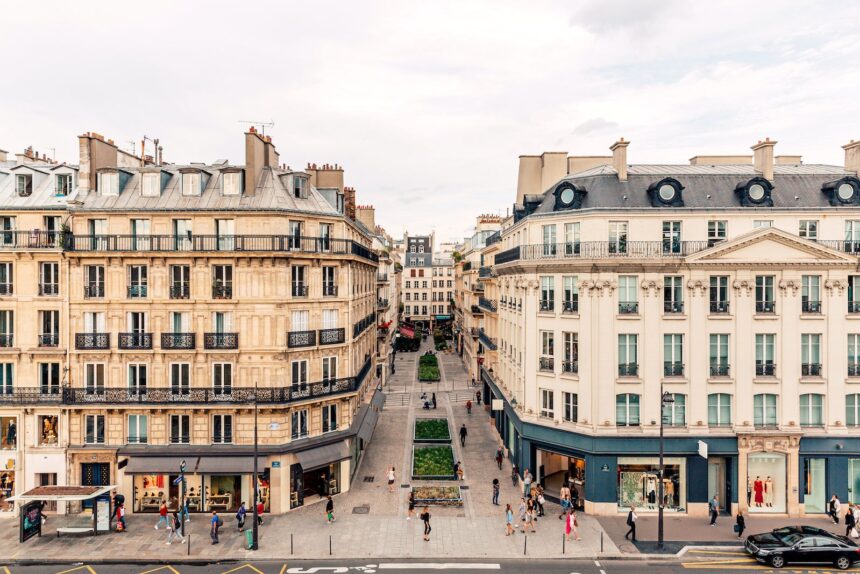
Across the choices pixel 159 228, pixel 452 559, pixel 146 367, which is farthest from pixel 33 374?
pixel 452 559

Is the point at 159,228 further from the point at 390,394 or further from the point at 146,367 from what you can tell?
the point at 390,394

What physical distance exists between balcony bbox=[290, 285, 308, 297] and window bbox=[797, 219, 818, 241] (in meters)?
27.2

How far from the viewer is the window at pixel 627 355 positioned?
28750mm

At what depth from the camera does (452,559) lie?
77.7ft

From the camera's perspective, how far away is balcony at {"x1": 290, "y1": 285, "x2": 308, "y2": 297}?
96.9 ft

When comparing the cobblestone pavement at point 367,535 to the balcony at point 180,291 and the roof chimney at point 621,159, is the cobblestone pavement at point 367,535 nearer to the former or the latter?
the balcony at point 180,291

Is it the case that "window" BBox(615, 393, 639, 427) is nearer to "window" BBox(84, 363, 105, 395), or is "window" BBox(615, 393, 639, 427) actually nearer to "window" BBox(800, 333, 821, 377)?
"window" BBox(800, 333, 821, 377)

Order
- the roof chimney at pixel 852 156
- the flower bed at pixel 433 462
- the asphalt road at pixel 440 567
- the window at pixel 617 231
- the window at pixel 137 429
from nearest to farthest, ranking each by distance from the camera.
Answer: the asphalt road at pixel 440 567 < the window at pixel 137 429 < the window at pixel 617 231 < the roof chimney at pixel 852 156 < the flower bed at pixel 433 462

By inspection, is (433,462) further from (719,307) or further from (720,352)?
(719,307)

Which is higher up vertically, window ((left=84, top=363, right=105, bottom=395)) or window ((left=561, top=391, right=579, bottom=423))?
window ((left=84, top=363, right=105, bottom=395))

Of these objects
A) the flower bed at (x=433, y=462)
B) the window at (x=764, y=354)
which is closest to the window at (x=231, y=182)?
the flower bed at (x=433, y=462)

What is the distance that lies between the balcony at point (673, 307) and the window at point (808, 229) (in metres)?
7.74

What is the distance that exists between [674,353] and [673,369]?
0.85 metres

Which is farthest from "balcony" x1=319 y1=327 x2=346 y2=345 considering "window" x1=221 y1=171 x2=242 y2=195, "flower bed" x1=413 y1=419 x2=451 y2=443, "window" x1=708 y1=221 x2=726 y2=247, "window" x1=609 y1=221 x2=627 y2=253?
"window" x1=708 y1=221 x2=726 y2=247
